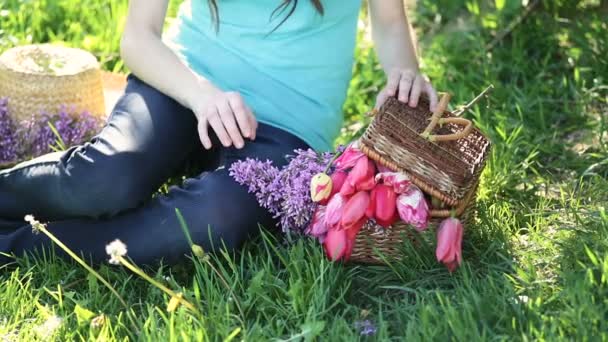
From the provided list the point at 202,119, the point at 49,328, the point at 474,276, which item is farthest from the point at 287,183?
the point at 49,328

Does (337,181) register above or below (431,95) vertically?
below

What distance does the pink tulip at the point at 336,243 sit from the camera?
2154mm

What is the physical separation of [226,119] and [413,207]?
46 cm

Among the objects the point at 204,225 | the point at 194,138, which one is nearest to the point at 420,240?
the point at 204,225

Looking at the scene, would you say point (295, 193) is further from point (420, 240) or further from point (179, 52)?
point (179, 52)

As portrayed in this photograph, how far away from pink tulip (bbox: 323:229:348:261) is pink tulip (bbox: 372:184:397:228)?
84 millimetres

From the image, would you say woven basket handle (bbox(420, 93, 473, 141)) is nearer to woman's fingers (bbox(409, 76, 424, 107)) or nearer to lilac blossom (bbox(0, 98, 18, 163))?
woman's fingers (bbox(409, 76, 424, 107))

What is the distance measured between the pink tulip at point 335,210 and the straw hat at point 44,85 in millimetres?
1079

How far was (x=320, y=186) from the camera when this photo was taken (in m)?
2.13

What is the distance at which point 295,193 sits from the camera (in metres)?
2.24

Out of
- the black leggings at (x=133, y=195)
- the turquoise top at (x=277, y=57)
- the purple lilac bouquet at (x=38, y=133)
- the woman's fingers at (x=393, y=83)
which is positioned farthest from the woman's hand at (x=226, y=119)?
the purple lilac bouquet at (x=38, y=133)

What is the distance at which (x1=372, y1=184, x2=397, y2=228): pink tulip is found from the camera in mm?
2127

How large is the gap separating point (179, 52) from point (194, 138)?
0.79ft

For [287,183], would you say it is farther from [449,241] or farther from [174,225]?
[449,241]
